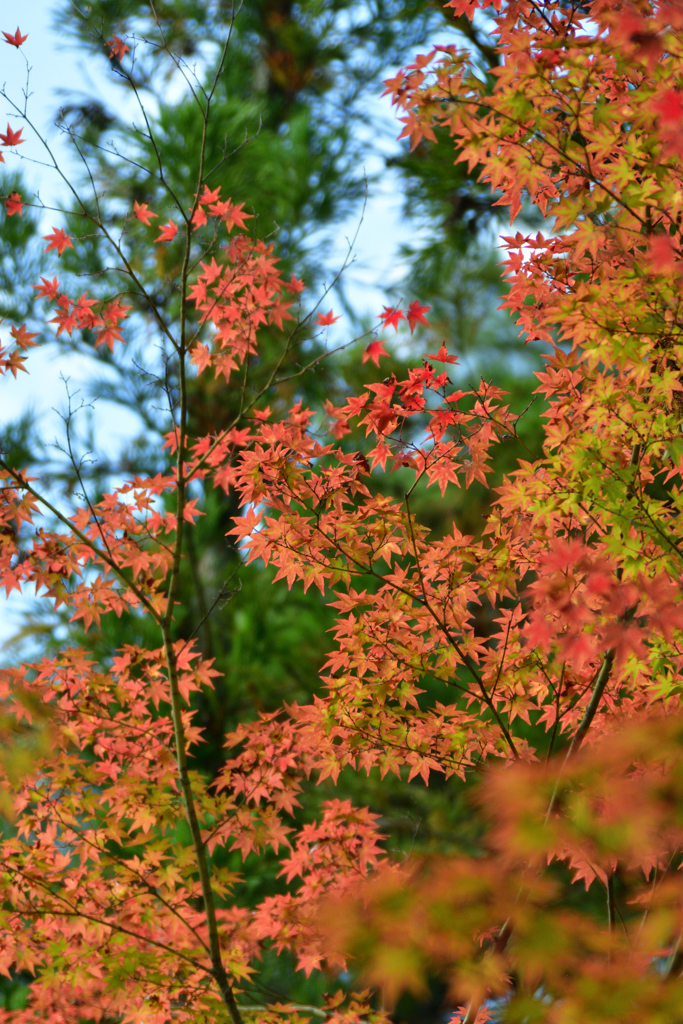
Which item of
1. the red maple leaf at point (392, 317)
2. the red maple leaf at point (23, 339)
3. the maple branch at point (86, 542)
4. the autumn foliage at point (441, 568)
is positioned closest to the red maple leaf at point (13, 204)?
the autumn foliage at point (441, 568)

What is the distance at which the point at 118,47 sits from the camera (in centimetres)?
203

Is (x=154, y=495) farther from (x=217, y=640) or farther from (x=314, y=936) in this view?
(x=217, y=640)

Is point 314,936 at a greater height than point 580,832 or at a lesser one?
lesser

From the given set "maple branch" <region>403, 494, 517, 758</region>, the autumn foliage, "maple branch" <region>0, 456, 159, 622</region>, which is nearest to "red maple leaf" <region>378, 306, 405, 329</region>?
the autumn foliage

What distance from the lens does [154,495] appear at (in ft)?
6.39

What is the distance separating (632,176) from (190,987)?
1903 millimetres

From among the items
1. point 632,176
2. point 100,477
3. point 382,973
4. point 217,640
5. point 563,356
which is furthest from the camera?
point 100,477

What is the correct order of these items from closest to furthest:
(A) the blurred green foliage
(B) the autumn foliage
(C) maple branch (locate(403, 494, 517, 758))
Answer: (B) the autumn foliage < (C) maple branch (locate(403, 494, 517, 758)) < (A) the blurred green foliage

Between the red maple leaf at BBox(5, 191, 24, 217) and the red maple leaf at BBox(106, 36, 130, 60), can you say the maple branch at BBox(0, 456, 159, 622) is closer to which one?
the red maple leaf at BBox(5, 191, 24, 217)

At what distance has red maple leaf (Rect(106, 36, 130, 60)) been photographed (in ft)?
6.39

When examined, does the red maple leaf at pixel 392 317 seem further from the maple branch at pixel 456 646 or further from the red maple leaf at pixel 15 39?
the red maple leaf at pixel 15 39

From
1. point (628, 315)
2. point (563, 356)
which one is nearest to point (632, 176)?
point (628, 315)

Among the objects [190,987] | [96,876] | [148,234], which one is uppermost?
[148,234]

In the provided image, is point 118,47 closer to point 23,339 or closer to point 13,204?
point 13,204
